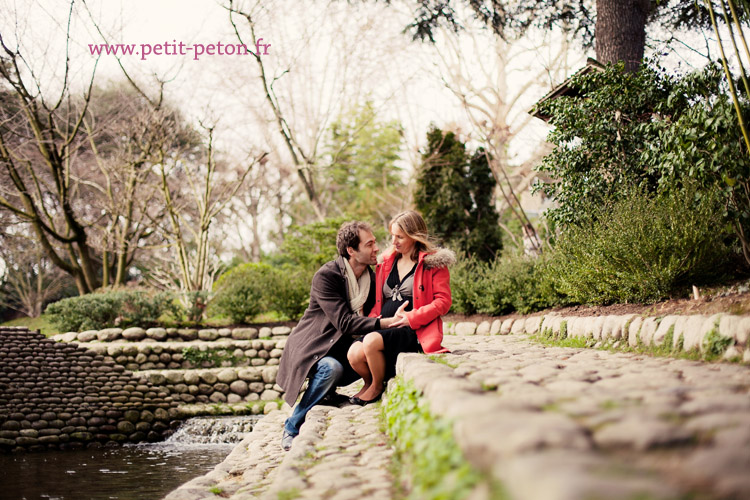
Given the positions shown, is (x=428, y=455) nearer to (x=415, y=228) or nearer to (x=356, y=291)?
(x=356, y=291)

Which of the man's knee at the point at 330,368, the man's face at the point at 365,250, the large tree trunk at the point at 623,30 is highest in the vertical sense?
the large tree trunk at the point at 623,30

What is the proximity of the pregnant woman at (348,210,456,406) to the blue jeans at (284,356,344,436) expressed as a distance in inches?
5.5

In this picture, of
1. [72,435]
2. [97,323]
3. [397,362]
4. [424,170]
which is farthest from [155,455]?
[424,170]

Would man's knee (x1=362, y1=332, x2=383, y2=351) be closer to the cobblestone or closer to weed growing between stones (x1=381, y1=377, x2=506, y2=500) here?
weed growing between stones (x1=381, y1=377, x2=506, y2=500)

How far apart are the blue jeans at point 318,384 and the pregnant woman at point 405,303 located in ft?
0.46

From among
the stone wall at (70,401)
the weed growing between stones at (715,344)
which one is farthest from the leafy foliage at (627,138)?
the stone wall at (70,401)

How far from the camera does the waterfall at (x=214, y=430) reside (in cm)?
809

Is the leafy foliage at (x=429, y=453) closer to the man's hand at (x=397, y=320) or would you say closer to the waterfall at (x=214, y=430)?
the man's hand at (x=397, y=320)

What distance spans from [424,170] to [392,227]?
10419 millimetres

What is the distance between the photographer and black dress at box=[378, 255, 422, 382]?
13.5ft

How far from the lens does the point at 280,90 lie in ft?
59.0

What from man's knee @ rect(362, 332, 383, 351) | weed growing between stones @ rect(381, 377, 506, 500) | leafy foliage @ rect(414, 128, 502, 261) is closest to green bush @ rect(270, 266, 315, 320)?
leafy foliage @ rect(414, 128, 502, 261)

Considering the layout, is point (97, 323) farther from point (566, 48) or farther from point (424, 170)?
point (566, 48)

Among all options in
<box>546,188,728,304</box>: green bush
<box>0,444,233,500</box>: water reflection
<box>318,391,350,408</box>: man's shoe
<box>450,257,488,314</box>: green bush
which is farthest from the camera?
<box>450,257,488,314</box>: green bush
